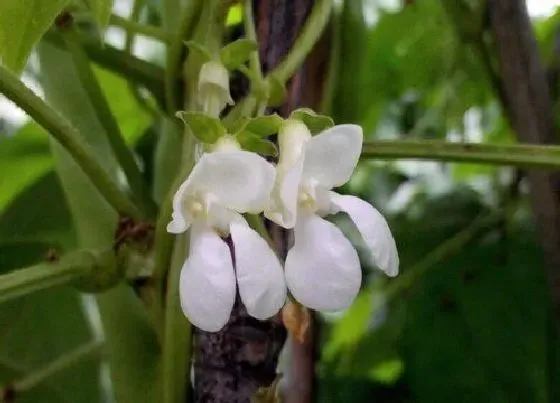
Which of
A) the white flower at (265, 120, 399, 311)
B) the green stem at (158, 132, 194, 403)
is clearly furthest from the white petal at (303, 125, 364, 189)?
the green stem at (158, 132, 194, 403)

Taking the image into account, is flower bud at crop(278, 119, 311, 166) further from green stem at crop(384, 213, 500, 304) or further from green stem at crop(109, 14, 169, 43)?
green stem at crop(384, 213, 500, 304)

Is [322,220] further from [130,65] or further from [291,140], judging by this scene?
[130,65]

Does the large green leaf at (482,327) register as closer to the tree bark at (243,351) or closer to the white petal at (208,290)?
the tree bark at (243,351)

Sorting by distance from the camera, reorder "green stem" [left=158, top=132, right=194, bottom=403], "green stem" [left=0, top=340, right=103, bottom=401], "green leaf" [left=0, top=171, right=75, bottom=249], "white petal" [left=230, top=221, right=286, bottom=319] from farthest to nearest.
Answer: "green leaf" [left=0, top=171, right=75, bottom=249] → "green stem" [left=0, top=340, right=103, bottom=401] → "green stem" [left=158, top=132, right=194, bottom=403] → "white petal" [left=230, top=221, right=286, bottom=319]

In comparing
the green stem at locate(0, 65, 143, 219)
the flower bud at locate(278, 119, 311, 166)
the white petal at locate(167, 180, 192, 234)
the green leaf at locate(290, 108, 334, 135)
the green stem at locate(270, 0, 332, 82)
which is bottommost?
the white petal at locate(167, 180, 192, 234)

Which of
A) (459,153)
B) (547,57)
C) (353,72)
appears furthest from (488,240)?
(459,153)

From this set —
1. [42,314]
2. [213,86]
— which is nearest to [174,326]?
[213,86]

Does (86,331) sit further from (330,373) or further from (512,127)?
(512,127)
